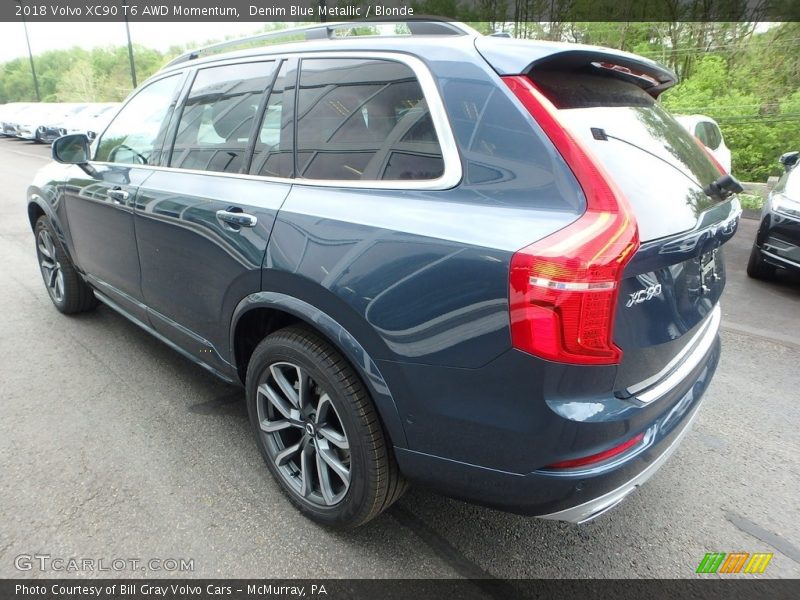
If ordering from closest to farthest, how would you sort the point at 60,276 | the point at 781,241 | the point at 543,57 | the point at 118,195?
the point at 543,57, the point at 118,195, the point at 60,276, the point at 781,241

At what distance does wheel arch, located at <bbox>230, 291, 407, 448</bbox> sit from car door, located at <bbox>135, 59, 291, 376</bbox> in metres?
0.07

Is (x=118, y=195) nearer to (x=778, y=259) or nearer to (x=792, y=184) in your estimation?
(x=778, y=259)

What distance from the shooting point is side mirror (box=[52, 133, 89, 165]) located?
355 centimetres

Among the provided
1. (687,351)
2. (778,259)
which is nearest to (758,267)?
(778,259)

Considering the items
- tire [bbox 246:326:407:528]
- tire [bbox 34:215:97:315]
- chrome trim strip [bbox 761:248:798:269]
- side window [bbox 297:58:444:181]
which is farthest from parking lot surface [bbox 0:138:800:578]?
chrome trim strip [bbox 761:248:798:269]

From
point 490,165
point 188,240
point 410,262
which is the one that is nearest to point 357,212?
point 410,262

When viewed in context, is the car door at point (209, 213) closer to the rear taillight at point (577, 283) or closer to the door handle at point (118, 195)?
the door handle at point (118, 195)

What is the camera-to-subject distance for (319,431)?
7.07ft

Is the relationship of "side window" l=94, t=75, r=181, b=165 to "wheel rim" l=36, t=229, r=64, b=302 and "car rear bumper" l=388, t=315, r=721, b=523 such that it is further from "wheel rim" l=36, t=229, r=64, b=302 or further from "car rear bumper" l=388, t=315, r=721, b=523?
"car rear bumper" l=388, t=315, r=721, b=523

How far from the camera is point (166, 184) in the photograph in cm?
279

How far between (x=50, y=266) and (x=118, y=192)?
6.25 ft

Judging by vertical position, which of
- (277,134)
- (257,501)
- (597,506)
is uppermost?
(277,134)

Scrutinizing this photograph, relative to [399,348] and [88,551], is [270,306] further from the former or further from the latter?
[88,551]

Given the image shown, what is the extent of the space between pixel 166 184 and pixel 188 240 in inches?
17.4
